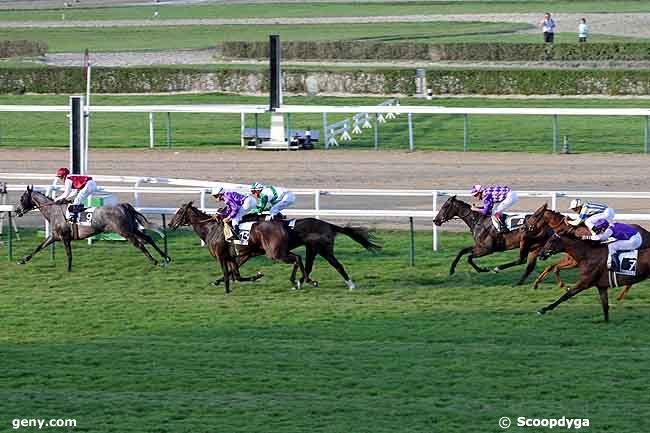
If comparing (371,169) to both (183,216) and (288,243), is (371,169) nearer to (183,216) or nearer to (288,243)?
(183,216)

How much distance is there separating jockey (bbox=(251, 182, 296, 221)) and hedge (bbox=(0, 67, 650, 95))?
1733cm

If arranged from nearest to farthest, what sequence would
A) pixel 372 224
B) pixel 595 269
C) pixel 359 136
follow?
1. pixel 595 269
2. pixel 372 224
3. pixel 359 136

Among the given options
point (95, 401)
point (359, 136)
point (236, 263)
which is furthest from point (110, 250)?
point (359, 136)

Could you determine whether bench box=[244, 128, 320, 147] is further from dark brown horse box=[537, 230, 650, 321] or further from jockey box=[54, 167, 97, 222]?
dark brown horse box=[537, 230, 650, 321]

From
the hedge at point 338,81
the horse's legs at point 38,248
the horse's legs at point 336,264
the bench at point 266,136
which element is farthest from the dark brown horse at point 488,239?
the hedge at point 338,81

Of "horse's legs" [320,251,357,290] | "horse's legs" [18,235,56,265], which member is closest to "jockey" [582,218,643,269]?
"horse's legs" [320,251,357,290]

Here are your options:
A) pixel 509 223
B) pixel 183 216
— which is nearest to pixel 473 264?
pixel 509 223

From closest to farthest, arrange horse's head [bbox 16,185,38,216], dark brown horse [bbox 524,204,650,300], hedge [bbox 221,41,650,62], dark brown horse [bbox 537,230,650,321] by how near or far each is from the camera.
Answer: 1. dark brown horse [bbox 537,230,650,321]
2. dark brown horse [bbox 524,204,650,300]
3. horse's head [bbox 16,185,38,216]
4. hedge [bbox 221,41,650,62]

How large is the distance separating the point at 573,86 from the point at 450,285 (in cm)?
1750

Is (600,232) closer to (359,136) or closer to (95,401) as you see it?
(95,401)

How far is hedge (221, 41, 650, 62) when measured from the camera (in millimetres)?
34812

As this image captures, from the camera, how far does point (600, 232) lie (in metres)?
11.3

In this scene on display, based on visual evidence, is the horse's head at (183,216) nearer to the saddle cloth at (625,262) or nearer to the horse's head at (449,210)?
the horse's head at (449,210)

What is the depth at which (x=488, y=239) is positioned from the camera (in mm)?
13039
